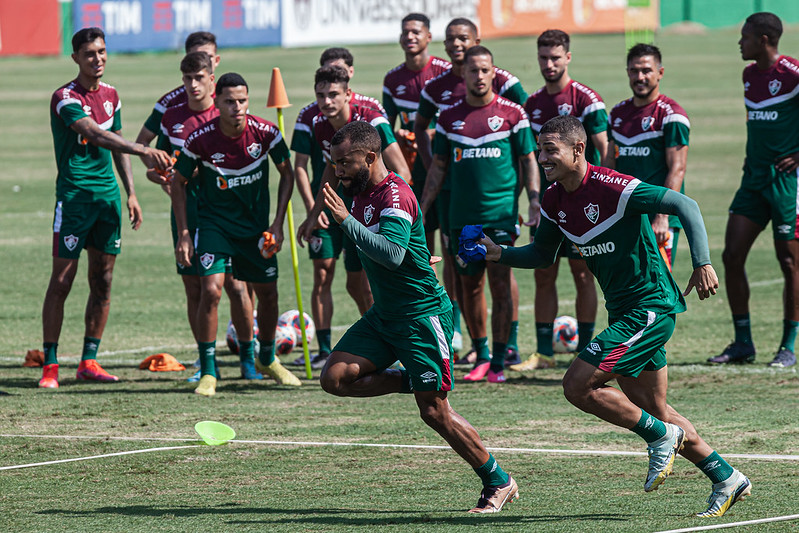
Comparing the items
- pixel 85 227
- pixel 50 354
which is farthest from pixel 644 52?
pixel 50 354

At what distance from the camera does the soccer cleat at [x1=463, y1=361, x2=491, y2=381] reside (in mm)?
10641

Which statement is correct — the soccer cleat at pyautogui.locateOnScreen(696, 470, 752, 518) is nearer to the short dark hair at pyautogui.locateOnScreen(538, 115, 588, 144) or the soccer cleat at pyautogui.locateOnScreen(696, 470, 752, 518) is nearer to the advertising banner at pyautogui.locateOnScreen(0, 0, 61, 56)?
the short dark hair at pyautogui.locateOnScreen(538, 115, 588, 144)

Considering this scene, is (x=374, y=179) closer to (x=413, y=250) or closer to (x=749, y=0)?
(x=413, y=250)

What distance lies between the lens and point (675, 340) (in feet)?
40.0

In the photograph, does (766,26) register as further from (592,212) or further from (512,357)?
(592,212)

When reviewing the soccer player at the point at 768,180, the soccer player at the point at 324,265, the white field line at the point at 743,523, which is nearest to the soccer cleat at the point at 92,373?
the soccer player at the point at 324,265

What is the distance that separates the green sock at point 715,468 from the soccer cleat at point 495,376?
3.83 m

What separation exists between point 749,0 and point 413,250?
5003cm

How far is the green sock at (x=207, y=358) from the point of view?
33.5 ft

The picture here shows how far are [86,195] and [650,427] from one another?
5954 mm

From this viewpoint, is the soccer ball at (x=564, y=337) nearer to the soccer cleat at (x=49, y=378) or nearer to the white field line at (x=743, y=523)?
the soccer cleat at (x=49, y=378)

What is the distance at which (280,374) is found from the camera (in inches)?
418

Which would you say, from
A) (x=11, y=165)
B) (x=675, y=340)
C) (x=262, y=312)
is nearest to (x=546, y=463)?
(x=262, y=312)

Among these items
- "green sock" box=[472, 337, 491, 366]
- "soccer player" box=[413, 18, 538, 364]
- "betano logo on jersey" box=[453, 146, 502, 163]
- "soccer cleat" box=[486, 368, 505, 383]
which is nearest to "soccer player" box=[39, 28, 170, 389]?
"soccer player" box=[413, 18, 538, 364]
